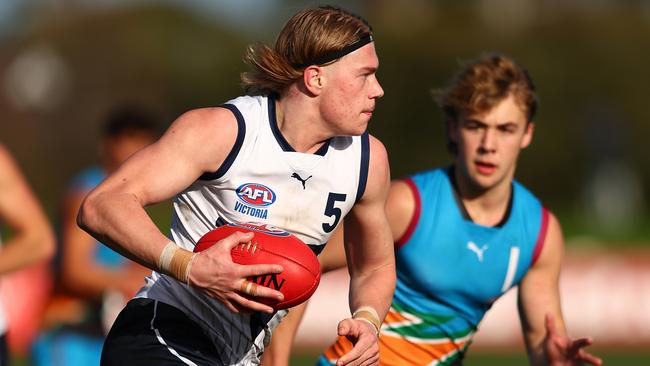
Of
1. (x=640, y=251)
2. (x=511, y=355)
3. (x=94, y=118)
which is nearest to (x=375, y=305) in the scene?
(x=511, y=355)

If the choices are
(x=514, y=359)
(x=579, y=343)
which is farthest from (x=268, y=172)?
(x=514, y=359)

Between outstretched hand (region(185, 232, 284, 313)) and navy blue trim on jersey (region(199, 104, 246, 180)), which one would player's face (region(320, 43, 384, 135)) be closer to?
navy blue trim on jersey (region(199, 104, 246, 180))

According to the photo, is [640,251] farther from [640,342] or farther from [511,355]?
[511,355]

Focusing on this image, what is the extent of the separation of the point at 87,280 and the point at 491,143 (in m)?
3.45

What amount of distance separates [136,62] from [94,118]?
84.3 inches

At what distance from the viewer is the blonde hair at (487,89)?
20.6 feet

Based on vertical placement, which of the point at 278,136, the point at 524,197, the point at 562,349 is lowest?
the point at 562,349

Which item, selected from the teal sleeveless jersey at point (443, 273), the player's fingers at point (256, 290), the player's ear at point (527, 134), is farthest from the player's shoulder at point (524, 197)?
the player's fingers at point (256, 290)

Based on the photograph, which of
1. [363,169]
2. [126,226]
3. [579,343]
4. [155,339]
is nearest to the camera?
[126,226]

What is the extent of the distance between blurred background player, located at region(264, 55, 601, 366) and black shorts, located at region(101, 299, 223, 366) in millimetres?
1189

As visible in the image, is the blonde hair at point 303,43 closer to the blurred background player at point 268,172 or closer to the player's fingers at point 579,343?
the blurred background player at point 268,172

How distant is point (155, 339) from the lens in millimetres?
4727

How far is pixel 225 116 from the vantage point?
4695 mm

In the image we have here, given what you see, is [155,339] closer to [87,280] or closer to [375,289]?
[375,289]
